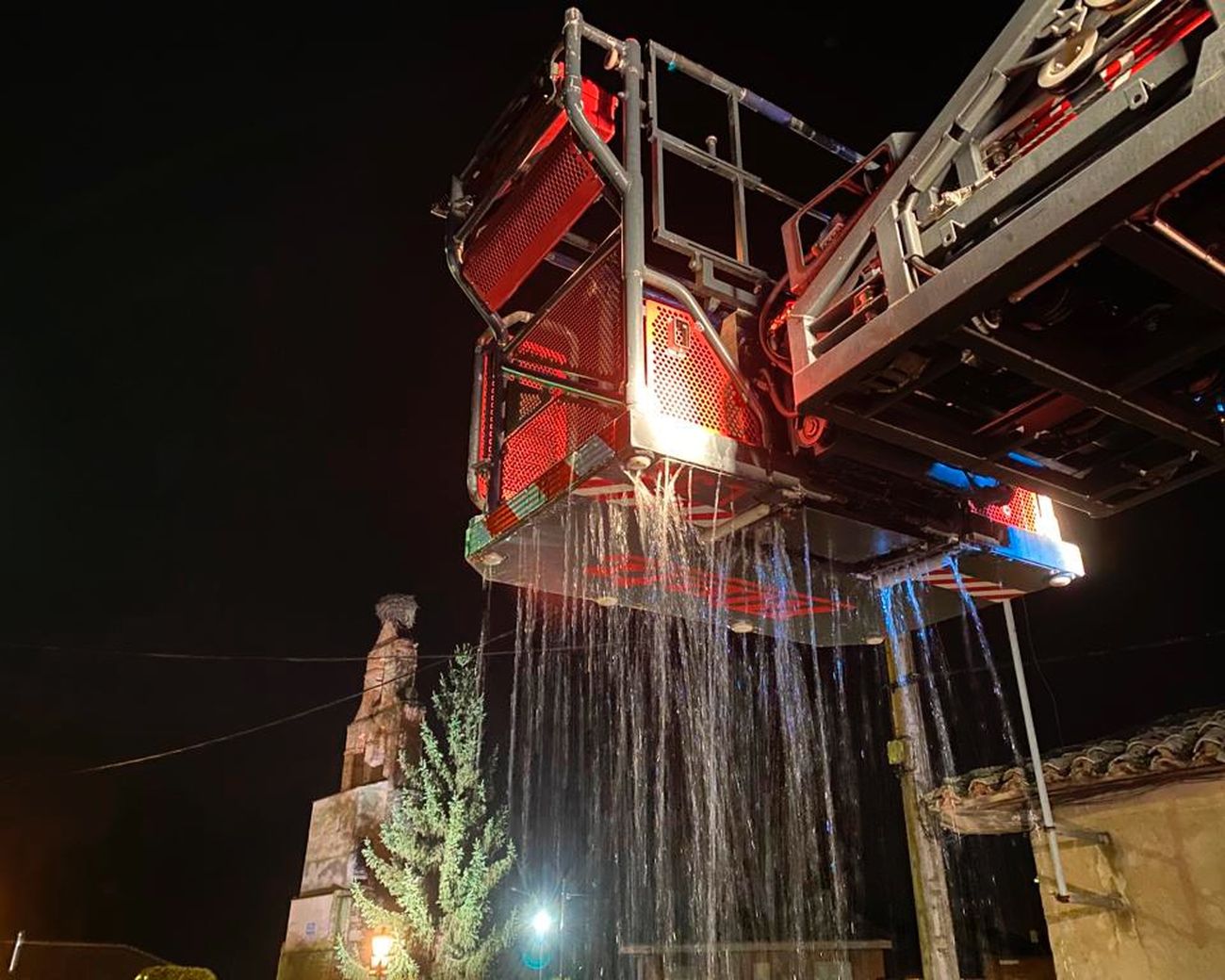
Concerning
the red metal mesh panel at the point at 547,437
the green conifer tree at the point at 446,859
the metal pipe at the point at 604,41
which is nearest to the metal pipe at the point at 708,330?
the red metal mesh panel at the point at 547,437

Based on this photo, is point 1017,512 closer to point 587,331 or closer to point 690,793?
point 587,331

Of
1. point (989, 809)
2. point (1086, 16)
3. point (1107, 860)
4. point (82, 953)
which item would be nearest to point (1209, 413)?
point (1086, 16)

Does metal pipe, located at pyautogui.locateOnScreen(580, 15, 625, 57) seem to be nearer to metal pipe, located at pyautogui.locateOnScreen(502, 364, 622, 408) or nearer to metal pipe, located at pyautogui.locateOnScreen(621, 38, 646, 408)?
metal pipe, located at pyautogui.locateOnScreen(621, 38, 646, 408)

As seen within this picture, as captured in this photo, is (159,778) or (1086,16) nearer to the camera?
(1086,16)

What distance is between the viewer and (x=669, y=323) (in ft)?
16.0

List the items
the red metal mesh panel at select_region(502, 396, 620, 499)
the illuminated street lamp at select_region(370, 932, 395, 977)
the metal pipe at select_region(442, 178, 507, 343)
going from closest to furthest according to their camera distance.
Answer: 1. the red metal mesh panel at select_region(502, 396, 620, 499)
2. the metal pipe at select_region(442, 178, 507, 343)
3. the illuminated street lamp at select_region(370, 932, 395, 977)

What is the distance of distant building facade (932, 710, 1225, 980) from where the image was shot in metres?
7.90

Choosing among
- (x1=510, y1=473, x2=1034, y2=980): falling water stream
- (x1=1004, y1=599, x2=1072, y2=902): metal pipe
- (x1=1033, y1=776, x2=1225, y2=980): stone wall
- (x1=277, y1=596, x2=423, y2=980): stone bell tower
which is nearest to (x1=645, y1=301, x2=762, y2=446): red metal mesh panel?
(x1=1004, y1=599, x2=1072, y2=902): metal pipe

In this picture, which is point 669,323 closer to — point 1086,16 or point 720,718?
point 1086,16

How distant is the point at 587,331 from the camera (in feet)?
16.9

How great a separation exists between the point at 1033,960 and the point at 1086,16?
73.1ft

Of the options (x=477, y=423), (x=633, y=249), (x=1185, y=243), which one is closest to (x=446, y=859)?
(x=477, y=423)

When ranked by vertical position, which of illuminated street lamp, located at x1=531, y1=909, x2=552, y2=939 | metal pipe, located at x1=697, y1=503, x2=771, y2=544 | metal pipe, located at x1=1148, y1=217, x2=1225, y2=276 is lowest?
illuminated street lamp, located at x1=531, y1=909, x2=552, y2=939

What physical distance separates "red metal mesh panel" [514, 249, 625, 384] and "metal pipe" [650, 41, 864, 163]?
1712mm
